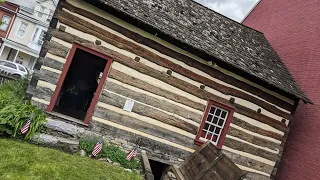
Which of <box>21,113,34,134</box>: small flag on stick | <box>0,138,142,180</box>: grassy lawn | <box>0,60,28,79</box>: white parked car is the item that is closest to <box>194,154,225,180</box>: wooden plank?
<box>0,138,142,180</box>: grassy lawn

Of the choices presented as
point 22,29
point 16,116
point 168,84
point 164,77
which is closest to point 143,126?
point 168,84

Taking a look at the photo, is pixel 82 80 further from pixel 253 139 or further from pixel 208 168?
pixel 208 168

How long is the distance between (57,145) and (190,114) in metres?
4.20

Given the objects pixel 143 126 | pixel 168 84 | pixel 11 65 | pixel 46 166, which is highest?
pixel 168 84

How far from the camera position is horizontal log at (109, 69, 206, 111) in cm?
865

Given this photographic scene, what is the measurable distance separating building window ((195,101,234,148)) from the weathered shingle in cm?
153

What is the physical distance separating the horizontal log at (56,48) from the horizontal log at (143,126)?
184 centimetres

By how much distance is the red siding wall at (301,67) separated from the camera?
10.5 metres

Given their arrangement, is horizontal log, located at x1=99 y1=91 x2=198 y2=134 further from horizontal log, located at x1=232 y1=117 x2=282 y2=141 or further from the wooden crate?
horizontal log, located at x1=232 y1=117 x2=282 y2=141

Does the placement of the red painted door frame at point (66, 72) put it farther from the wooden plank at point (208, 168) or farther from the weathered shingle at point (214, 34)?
the wooden plank at point (208, 168)

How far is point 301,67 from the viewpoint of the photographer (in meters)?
12.0

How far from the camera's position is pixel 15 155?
5.95 metres

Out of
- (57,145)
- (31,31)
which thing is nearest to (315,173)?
(57,145)

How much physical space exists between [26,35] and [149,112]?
3206 centimetres
